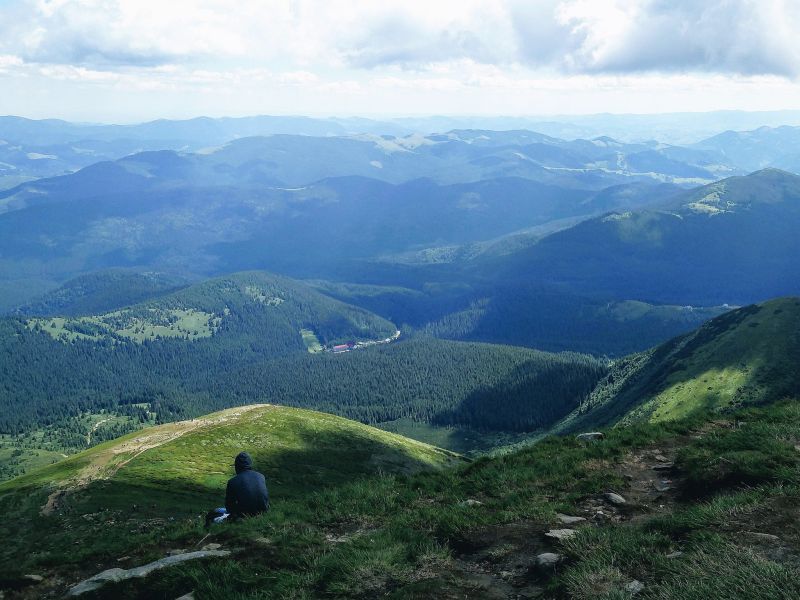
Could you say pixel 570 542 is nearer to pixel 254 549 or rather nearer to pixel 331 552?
pixel 331 552

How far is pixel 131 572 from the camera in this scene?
1969cm

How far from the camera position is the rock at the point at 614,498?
24.3m

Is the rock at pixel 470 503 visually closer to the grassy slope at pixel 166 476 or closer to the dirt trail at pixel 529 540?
the dirt trail at pixel 529 540

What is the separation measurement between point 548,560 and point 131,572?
14.0 meters

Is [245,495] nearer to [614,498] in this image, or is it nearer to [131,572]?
[131,572]

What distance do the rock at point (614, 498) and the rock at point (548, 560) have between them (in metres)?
7.60

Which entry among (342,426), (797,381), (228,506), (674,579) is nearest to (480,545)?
(674,579)

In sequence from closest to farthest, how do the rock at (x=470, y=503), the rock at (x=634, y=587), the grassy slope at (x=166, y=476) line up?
the rock at (x=634, y=587)
the rock at (x=470, y=503)
the grassy slope at (x=166, y=476)

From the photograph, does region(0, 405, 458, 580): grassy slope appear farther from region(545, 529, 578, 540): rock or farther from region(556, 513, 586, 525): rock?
region(545, 529, 578, 540): rock

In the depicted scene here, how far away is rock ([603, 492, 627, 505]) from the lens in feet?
79.7

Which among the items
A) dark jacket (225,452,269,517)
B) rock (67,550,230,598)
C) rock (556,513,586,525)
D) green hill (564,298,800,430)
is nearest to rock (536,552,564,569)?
rock (556,513,586,525)

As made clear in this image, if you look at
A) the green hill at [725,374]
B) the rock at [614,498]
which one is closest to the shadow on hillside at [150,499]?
the rock at [614,498]

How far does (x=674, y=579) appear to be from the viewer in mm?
14109

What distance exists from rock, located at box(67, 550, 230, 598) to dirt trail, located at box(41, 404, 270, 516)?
168 feet
